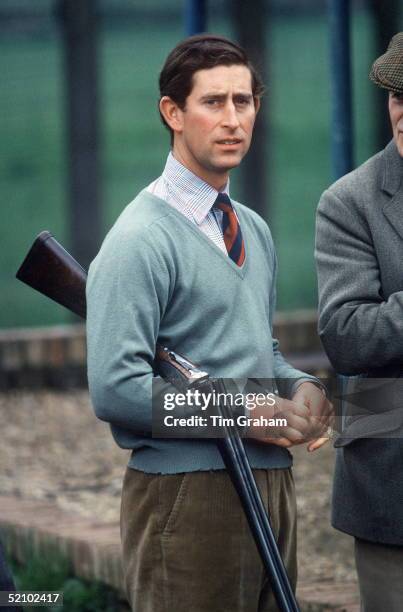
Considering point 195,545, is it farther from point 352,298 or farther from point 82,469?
point 82,469

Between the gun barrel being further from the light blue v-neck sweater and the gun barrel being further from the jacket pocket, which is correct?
the jacket pocket

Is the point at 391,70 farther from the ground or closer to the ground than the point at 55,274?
farther from the ground

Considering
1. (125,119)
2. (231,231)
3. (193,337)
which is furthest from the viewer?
(125,119)

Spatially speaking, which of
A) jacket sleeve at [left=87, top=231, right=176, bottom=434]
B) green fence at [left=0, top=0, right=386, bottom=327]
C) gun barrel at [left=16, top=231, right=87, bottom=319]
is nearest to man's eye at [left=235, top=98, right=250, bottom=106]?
jacket sleeve at [left=87, top=231, right=176, bottom=434]

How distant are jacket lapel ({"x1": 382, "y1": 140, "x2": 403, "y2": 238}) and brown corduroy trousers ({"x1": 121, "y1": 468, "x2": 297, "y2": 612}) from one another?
1.92ft

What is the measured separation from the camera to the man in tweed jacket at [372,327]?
10.1 ft

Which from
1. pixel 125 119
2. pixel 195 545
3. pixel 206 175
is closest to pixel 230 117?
pixel 206 175

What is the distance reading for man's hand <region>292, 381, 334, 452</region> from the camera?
125 inches

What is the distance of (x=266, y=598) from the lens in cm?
324

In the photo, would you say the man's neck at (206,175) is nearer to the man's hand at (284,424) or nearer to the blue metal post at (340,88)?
the man's hand at (284,424)

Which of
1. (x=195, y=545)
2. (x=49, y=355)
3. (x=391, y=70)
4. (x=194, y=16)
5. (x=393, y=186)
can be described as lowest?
(x=49, y=355)

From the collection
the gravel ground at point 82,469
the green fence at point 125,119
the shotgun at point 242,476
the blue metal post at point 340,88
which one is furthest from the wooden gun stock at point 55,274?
the green fence at point 125,119

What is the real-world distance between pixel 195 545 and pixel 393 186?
2.74ft

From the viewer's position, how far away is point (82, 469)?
685cm
